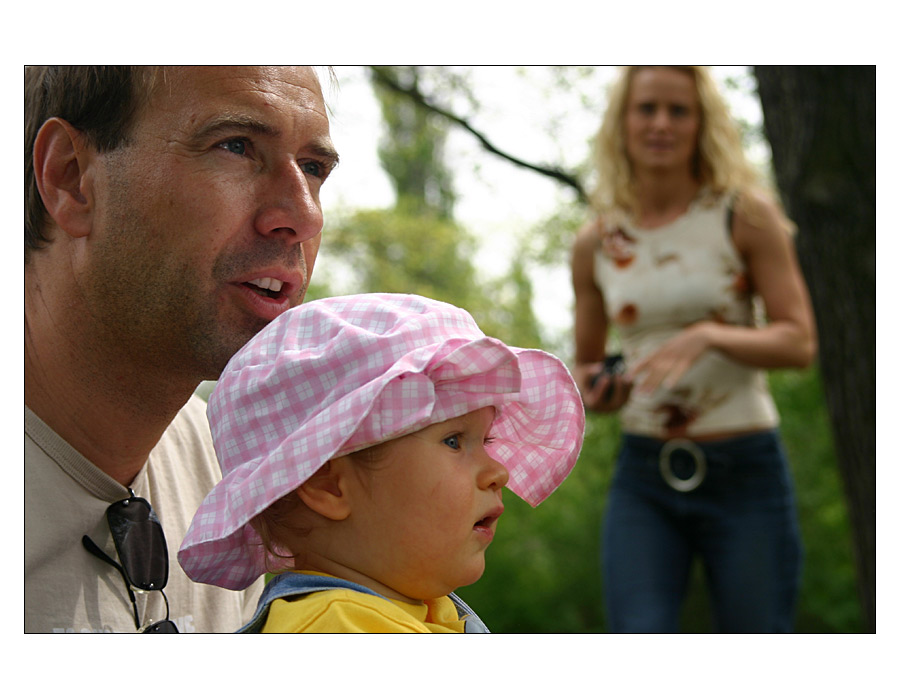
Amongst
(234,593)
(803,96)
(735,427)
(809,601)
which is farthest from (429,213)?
(234,593)

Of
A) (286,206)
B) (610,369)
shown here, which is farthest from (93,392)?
(610,369)

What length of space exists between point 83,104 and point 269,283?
1.22 ft

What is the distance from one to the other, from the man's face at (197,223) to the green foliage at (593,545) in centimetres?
583

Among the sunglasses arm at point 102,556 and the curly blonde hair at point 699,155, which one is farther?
the curly blonde hair at point 699,155

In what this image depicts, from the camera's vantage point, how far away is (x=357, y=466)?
119cm

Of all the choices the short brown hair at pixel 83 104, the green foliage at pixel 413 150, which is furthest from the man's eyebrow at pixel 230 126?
the green foliage at pixel 413 150

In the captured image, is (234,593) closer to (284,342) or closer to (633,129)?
(284,342)

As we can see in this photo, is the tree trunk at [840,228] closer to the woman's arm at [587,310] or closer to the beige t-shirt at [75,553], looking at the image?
the woman's arm at [587,310]

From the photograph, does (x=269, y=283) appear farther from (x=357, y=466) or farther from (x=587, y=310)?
(x=587, y=310)

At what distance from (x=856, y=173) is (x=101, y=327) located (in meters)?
2.67

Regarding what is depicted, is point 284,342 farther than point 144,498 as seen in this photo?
No

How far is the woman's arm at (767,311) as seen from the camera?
244 cm

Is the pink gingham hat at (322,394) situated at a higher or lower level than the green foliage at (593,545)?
higher

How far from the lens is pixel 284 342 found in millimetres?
1171
